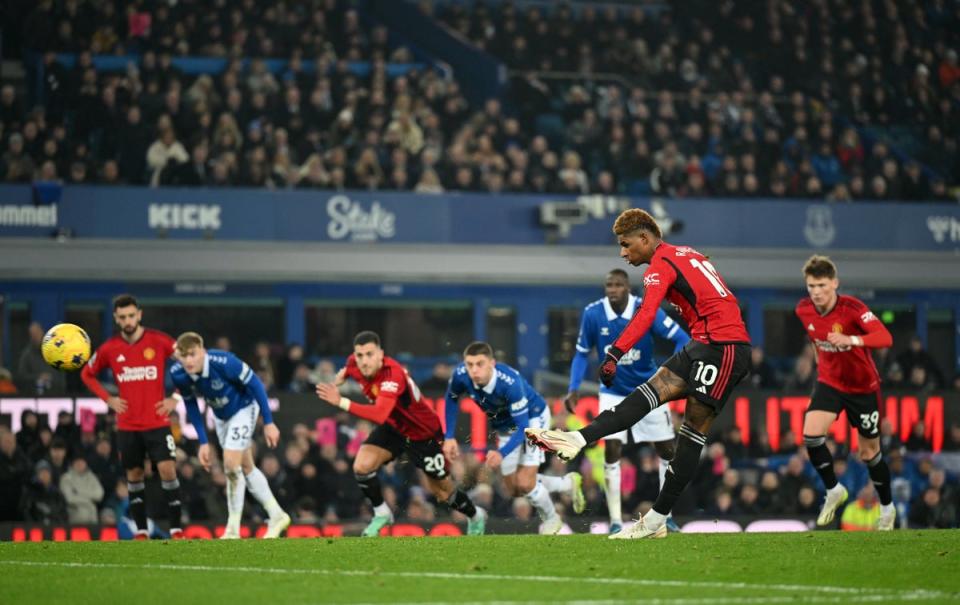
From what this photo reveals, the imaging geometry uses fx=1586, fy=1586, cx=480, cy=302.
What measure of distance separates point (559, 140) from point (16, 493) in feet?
40.3

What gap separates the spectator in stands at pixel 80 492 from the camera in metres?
17.5

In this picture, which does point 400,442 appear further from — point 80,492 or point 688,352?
point 80,492

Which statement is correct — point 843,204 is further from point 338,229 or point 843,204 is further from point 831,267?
point 831,267

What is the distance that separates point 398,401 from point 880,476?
413 cm

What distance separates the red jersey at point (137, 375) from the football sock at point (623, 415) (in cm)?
562

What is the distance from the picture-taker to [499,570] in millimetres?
9258

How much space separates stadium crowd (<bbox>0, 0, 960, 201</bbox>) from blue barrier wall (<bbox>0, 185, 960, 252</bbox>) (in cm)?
27

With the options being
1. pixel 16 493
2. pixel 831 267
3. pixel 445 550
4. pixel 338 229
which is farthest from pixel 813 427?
pixel 338 229

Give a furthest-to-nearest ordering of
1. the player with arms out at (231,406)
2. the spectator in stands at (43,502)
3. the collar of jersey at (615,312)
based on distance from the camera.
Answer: the spectator in stands at (43,502)
the collar of jersey at (615,312)
the player with arms out at (231,406)

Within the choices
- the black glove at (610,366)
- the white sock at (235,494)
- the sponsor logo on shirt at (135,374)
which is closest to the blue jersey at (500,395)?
Result: the white sock at (235,494)

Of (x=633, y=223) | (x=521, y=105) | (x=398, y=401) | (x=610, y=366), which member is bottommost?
(x=398, y=401)

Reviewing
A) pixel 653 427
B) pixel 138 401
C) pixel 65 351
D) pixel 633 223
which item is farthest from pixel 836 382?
pixel 65 351

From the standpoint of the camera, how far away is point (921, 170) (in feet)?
92.0

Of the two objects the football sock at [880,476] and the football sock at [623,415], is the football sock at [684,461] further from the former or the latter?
the football sock at [880,476]
